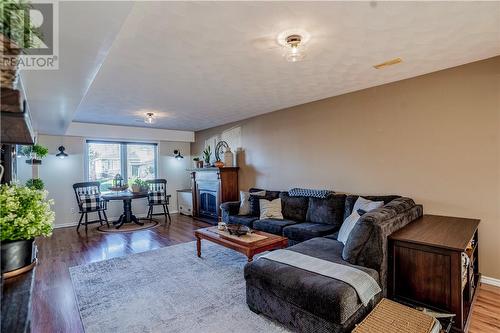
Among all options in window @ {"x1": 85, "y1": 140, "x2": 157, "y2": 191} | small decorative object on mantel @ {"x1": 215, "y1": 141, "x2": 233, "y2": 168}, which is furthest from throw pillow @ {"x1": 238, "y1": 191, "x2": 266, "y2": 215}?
window @ {"x1": 85, "y1": 140, "x2": 157, "y2": 191}

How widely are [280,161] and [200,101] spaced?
1.96 metres

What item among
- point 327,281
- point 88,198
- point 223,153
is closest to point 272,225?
point 327,281

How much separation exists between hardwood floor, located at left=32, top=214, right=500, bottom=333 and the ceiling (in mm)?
2224

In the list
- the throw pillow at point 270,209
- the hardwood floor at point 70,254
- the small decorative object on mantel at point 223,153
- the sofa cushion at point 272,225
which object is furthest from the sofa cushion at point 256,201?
the small decorative object on mantel at point 223,153

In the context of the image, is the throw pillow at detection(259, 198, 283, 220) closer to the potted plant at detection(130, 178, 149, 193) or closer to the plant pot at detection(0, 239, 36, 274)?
the potted plant at detection(130, 178, 149, 193)

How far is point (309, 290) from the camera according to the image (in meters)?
1.97

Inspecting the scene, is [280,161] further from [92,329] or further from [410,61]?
[92,329]

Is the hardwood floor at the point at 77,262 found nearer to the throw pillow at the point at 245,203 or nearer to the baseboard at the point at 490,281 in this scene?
the baseboard at the point at 490,281

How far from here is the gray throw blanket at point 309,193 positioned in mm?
4215

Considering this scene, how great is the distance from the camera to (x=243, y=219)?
15.0ft

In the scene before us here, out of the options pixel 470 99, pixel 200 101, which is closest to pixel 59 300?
pixel 200 101

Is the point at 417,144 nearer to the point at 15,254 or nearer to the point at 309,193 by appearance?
the point at 309,193

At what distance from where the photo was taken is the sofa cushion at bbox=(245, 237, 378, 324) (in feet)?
6.04

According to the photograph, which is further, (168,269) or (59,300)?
(168,269)
